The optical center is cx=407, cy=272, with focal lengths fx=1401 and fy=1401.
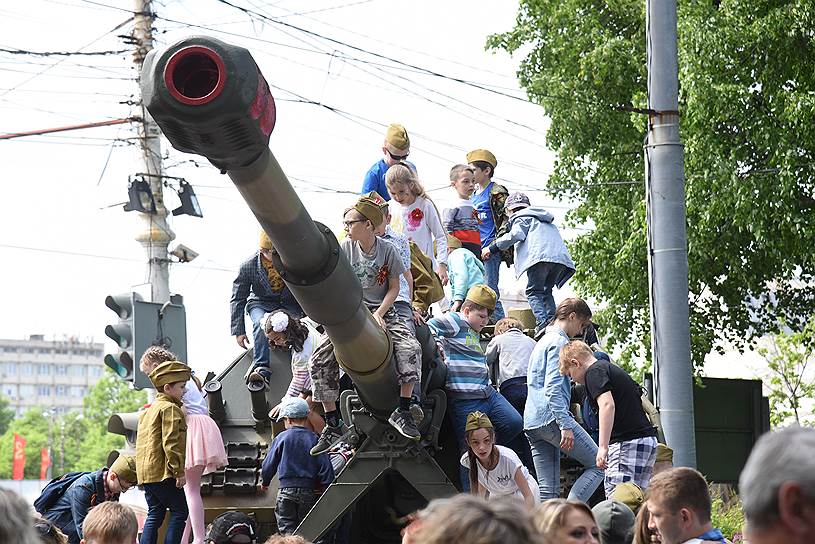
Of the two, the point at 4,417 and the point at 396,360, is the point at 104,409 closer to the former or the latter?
the point at 4,417

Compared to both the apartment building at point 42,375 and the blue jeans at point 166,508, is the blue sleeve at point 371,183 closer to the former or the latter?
the blue jeans at point 166,508

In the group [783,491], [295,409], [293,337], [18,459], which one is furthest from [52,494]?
[18,459]

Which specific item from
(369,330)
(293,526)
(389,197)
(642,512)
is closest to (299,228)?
(369,330)

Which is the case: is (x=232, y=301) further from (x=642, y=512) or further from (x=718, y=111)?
(x=718, y=111)

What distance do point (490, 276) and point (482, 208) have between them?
0.61m

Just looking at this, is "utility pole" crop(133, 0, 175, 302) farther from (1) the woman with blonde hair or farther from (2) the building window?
(2) the building window

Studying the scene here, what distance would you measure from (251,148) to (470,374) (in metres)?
3.69

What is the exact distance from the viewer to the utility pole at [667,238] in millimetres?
9820

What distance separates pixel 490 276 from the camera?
12180 mm

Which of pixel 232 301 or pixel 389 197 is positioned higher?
pixel 389 197

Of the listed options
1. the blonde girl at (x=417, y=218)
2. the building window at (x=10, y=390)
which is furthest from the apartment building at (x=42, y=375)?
the blonde girl at (x=417, y=218)

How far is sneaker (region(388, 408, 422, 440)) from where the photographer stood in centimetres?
826

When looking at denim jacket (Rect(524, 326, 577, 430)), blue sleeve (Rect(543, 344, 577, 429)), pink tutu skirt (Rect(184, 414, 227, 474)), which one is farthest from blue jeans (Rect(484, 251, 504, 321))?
pink tutu skirt (Rect(184, 414, 227, 474))

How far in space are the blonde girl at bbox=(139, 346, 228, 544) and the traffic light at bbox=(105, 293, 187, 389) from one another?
135 inches
